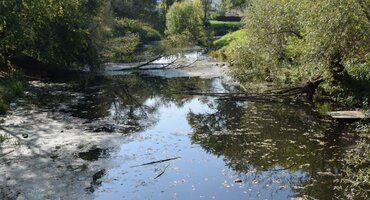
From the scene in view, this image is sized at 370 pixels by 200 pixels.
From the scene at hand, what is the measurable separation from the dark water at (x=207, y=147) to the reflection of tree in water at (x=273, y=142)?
0.13 ft

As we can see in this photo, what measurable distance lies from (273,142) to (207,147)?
10.5 feet

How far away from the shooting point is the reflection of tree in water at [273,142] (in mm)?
16531

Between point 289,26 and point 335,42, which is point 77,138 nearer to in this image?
point 335,42

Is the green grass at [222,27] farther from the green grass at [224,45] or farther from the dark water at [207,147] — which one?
the dark water at [207,147]

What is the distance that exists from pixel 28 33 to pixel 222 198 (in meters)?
27.7

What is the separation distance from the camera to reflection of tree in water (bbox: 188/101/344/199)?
16.5m

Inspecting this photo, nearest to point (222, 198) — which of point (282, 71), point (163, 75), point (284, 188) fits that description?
point (284, 188)

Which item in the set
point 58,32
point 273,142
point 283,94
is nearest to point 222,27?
point 58,32

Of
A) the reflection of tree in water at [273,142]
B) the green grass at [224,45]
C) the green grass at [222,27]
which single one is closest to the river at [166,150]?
the reflection of tree in water at [273,142]

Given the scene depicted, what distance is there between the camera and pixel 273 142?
20078 millimetres

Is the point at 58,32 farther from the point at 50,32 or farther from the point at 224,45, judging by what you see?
the point at 224,45

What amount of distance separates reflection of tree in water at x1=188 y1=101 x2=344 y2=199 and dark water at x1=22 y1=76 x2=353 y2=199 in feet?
0.13

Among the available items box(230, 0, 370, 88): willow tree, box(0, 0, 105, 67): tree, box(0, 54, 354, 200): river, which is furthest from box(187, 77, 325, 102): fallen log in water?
box(0, 0, 105, 67): tree

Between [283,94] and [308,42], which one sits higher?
[308,42]
